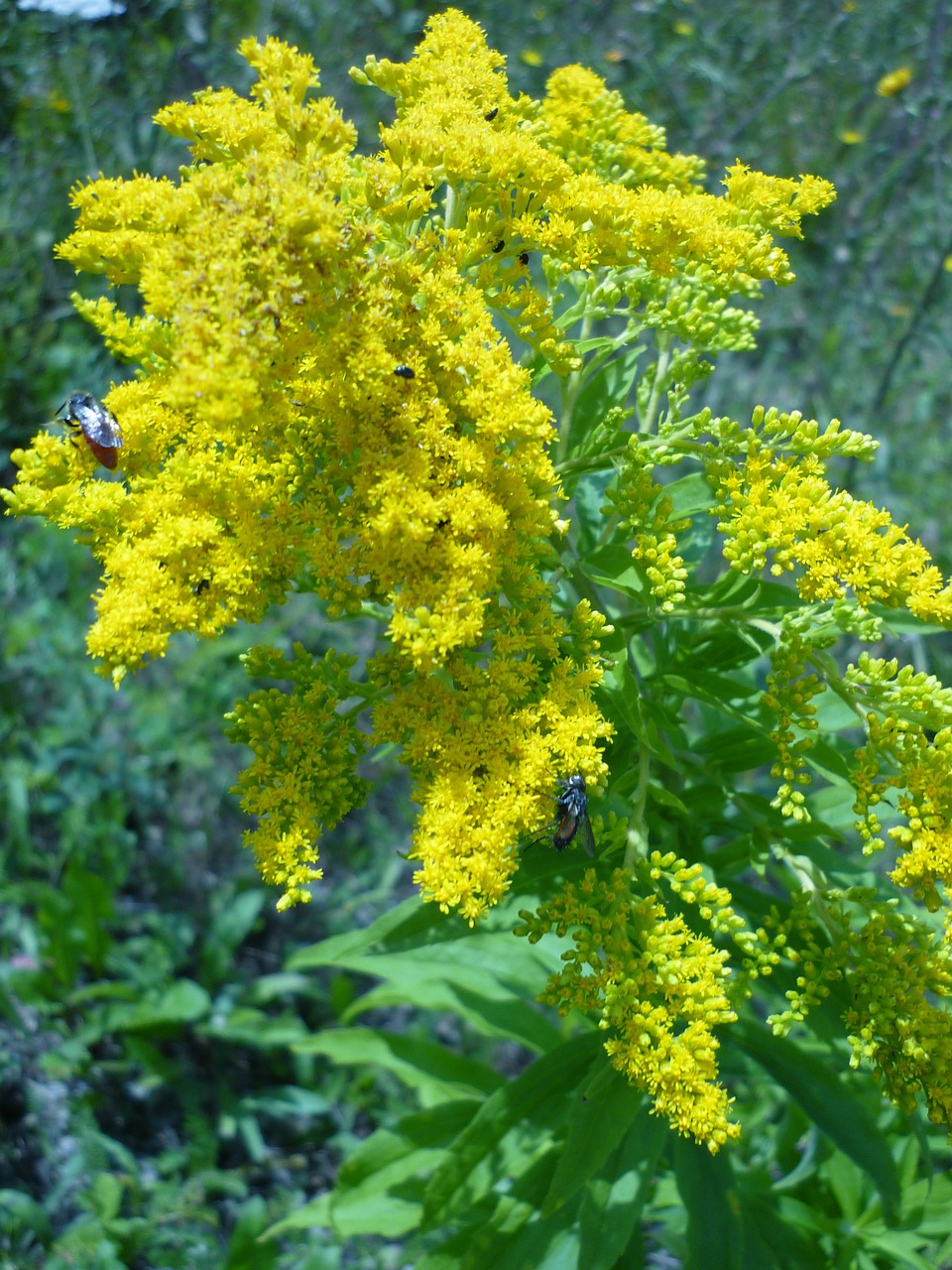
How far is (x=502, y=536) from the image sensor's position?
198 cm

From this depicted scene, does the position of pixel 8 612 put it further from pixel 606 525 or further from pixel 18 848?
pixel 606 525

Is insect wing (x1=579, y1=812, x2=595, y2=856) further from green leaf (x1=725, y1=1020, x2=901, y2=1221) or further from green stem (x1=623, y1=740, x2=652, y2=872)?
green leaf (x1=725, y1=1020, x2=901, y2=1221)

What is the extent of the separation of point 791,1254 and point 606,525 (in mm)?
2306

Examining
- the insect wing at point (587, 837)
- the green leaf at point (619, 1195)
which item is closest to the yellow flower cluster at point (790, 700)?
the insect wing at point (587, 837)

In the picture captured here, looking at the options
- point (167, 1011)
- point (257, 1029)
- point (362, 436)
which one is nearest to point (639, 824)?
point (362, 436)

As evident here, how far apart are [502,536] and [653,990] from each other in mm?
987

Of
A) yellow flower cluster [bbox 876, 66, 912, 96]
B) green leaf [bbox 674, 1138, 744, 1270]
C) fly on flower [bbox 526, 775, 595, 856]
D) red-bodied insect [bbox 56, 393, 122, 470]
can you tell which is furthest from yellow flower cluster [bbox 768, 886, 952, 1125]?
yellow flower cluster [bbox 876, 66, 912, 96]

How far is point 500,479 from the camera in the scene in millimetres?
1980

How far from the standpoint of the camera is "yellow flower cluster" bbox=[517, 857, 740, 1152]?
1852 millimetres

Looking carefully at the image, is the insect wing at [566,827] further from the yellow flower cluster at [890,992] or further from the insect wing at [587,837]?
the yellow flower cluster at [890,992]

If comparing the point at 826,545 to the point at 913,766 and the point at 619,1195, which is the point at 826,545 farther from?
the point at 619,1195

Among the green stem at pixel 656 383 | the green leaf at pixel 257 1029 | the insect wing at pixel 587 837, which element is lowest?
the green leaf at pixel 257 1029

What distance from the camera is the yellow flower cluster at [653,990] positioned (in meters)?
1.85

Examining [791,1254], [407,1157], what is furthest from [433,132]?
[791,1254]
